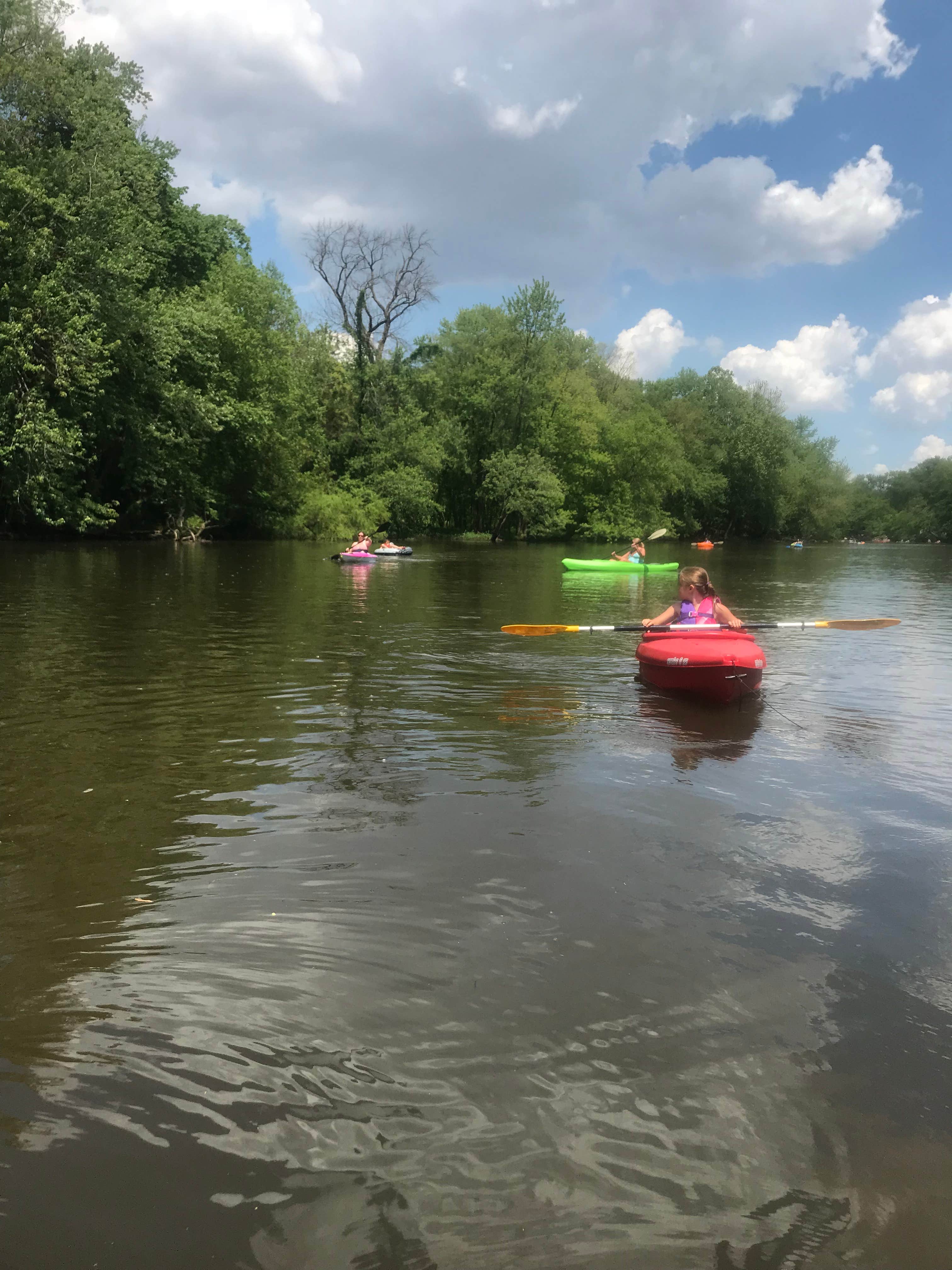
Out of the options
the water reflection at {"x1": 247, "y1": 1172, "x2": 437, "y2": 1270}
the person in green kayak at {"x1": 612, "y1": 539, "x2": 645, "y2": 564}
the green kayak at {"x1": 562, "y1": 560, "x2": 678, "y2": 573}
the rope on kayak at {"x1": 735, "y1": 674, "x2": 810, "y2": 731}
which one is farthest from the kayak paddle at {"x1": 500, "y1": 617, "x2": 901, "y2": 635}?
the person in green kayak at {"x1": 612, "y1": 539, "x2": 645, "y2": 564}

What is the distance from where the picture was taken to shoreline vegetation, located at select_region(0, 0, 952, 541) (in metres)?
24.9

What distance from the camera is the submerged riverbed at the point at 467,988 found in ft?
7.86

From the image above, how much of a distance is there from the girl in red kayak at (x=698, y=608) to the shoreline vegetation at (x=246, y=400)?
65.3 ft

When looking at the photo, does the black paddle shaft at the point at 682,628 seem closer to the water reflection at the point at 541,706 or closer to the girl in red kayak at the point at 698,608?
the girl in red kayak at the point at 698,608

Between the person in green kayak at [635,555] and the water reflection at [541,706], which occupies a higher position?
the person in green kayak at [635,555]

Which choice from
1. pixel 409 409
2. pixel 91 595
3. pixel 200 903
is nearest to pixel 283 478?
pixel 409 409

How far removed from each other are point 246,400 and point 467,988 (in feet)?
119

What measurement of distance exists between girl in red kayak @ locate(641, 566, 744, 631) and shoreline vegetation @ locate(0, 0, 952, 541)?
19893 millimetres

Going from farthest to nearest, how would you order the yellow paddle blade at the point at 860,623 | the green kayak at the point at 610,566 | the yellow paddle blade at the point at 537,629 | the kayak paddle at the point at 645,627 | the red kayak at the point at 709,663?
the green kayak at the point at 610,566 < the yellow paddle blade at the point at 860,623 < the yellow paddle blade at the point at 537,629 < the kayak paddle at the point at 645,627 < the red kayak at the point at 709,663

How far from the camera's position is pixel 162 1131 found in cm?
264

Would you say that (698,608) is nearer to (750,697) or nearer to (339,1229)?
(750,697)

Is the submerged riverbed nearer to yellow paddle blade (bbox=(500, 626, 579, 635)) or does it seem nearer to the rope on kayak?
the rope on kayak

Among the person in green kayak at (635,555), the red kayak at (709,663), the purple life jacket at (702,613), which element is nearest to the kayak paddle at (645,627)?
the purple life jacket at (702,613)

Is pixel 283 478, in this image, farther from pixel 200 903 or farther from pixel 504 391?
pixel 200 903
